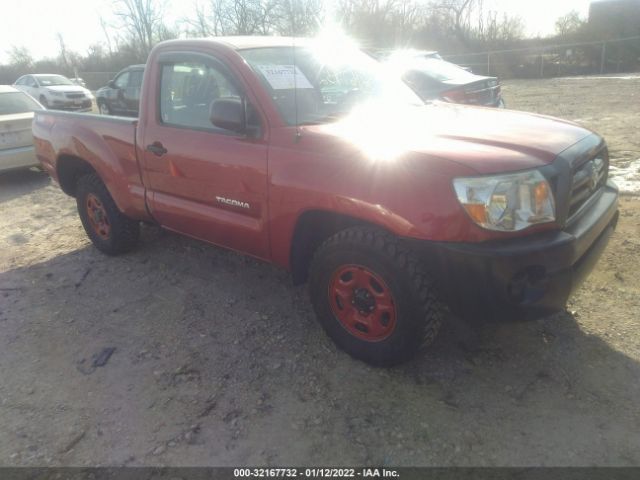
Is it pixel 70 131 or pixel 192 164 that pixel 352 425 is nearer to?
pixel 192 164

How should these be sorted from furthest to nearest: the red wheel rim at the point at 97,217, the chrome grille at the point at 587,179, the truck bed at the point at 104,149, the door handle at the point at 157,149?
the red wheel rim at the point at 97,217 → the truck bed at the point at 104,149 → the door handle at the point at 157,149 → the chrome grille at the point at 587,179

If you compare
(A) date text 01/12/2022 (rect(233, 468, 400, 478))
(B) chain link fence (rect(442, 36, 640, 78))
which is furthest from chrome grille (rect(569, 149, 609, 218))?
(B) chain link fence (rect(442, 36, 640, 78))

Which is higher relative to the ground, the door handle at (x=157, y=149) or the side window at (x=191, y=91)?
the side window at (x=191, y=91)

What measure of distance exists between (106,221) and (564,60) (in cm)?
2907

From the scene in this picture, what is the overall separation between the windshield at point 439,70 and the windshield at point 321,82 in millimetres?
4747

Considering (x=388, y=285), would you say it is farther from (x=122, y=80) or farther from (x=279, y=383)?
(x=122, y=80)

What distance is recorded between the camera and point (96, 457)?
2330 mm

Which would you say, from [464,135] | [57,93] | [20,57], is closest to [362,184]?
[464,135]

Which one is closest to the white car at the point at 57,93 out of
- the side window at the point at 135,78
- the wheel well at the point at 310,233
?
the side window at the point at 135,78

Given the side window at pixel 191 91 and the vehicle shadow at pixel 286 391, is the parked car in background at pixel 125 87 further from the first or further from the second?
the vehicle shadow at pixel 286 391

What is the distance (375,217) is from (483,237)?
523 mm

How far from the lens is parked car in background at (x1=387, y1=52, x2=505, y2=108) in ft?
25.8

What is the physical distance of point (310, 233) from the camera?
9.70 feet

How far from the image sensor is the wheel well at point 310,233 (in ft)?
9.20
